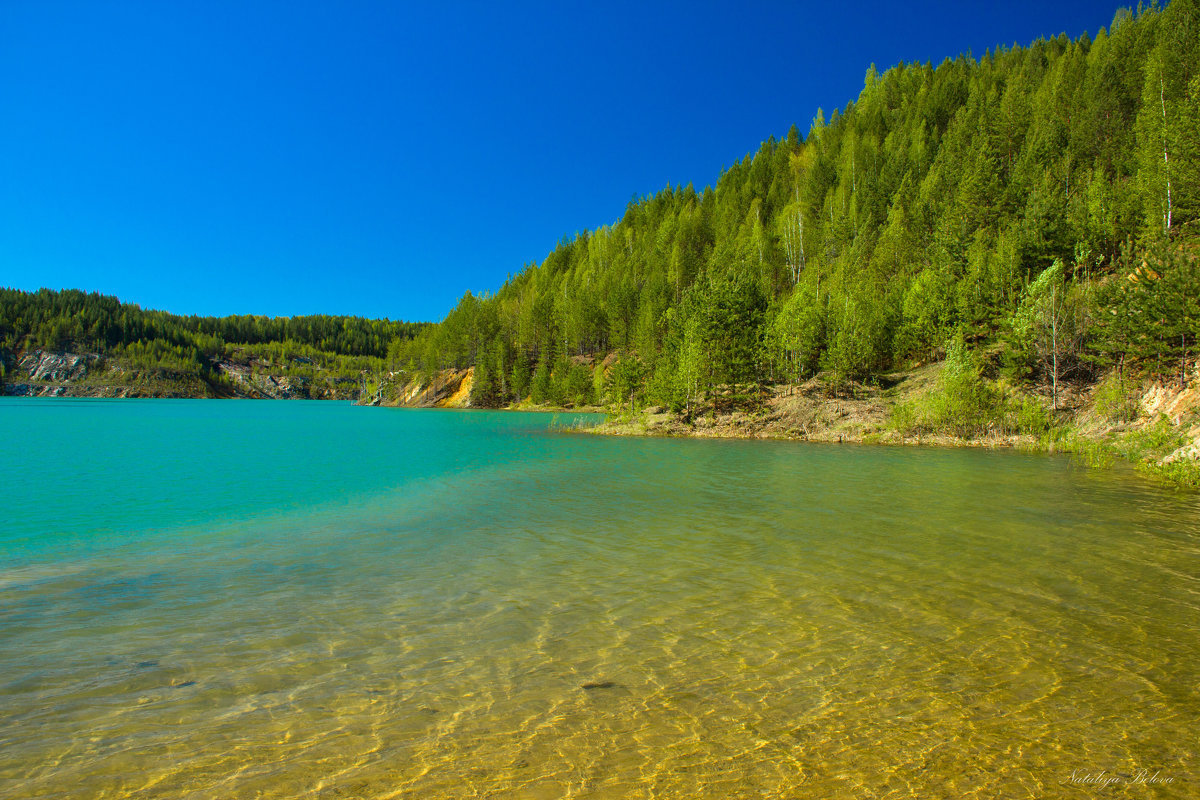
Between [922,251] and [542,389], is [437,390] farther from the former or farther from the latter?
[922,251]

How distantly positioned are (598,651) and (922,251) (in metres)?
69.8

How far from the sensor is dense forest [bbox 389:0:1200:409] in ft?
131

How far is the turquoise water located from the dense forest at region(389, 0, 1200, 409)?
2883cm

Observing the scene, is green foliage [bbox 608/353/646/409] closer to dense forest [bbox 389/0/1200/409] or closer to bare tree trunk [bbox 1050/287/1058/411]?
dense forest [bbox 389/0/1200/409]

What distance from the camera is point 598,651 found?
6.75m

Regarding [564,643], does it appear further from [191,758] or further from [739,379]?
[739,379]

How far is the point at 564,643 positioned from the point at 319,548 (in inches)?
284

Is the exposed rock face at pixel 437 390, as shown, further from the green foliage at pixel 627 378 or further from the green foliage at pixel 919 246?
the green foliage at pixel 627 378

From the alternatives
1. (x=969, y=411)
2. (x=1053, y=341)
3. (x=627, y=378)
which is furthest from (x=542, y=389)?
(x=1053, y=341)

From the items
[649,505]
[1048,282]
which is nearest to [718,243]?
[1048,282]

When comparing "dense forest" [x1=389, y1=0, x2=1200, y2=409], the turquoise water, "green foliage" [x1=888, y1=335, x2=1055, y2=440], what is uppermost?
"dense forest" [x1=389, y1=0, x2=1200, y2=409]

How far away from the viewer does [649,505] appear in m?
17.1

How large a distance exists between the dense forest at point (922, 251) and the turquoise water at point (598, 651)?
94.6ft

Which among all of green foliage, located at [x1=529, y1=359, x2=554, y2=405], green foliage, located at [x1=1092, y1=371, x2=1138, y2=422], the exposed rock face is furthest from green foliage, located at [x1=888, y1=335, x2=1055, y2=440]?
the exposed rock face
